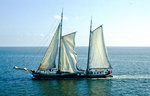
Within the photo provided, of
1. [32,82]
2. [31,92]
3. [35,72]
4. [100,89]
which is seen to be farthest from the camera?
[35,72]

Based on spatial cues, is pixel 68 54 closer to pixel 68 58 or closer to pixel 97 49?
pixel 68 58

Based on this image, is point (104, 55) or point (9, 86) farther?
point (104, 55)

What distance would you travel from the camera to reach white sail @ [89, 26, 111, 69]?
193 ft

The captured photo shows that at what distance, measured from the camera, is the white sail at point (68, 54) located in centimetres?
5688

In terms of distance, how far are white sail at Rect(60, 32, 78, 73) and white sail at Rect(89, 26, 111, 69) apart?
6.09 m

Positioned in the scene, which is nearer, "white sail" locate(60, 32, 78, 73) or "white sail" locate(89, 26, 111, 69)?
"white sail" locate(60, 32, 78, 73)

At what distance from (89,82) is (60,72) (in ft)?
33.1

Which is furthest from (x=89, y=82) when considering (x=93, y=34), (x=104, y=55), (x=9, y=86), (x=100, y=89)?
(x=9, y=86)

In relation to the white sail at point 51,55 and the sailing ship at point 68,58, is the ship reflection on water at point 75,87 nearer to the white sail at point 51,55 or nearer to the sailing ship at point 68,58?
the sailing ship at point 68,58

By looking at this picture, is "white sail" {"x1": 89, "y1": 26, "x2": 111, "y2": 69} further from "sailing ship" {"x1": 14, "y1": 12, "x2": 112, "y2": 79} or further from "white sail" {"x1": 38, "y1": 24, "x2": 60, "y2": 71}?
"white sail" {"x1": 38, "y1": 24, "x2": 60, "y2": 71}

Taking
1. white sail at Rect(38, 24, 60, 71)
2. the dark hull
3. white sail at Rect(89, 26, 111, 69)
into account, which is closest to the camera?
white sail at Rect(38, 24, 60, 71)

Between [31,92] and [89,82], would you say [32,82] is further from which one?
[89,82]

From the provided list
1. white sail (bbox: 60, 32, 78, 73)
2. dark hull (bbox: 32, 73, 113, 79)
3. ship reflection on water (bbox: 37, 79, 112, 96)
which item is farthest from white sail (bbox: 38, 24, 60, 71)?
ship reflection on water (bbox: 37, 79, 112, 96)

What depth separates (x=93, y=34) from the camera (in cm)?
5909
